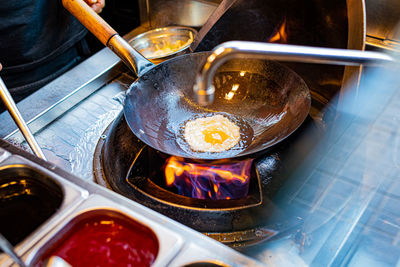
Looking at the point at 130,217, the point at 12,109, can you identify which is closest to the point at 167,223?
the point at 130,217

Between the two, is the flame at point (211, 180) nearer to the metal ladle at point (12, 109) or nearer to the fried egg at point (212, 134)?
the fried egg at point (212, 134)

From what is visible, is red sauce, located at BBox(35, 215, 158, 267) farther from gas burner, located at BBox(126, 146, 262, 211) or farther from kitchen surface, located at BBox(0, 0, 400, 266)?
gas burner, located at BBox(126, 146, 262, 211)

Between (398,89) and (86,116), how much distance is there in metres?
1.54

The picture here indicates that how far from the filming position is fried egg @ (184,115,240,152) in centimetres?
149

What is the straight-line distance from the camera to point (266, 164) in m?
1.38

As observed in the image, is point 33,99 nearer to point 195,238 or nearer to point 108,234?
point 108,234

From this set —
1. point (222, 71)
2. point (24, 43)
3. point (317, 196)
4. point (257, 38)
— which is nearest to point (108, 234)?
point (317, 196)

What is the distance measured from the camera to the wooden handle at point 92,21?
158 cm

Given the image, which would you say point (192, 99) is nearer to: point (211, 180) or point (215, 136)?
point (215, 136)

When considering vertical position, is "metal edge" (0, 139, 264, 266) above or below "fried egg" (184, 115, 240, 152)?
above

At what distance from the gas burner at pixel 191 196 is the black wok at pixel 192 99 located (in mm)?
91

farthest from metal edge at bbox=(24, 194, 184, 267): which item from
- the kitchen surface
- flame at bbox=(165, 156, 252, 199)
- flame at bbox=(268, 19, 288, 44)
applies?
flame at bbox=(268, 19, 288, 44)

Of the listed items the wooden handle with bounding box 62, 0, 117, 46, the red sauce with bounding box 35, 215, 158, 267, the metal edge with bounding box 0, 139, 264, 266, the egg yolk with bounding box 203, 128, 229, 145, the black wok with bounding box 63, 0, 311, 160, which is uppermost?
the wooden handle with bounding box 62, 0, 117, 46

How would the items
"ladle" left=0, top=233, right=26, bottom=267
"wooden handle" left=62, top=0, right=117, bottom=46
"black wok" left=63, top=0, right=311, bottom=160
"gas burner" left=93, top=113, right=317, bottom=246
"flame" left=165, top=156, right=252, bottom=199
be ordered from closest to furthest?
"ladle" left=0, top=233, right=26, bottom=267 < "gas burner" left=93, top=113, right=317, bottom=246 < "flame" left=165, top=156, right=252, bottom=199 < "black wok" left=63, top=0, right=311, bottom=160 < "wooden handle" left=62, top=0, right=117, bottom=46
